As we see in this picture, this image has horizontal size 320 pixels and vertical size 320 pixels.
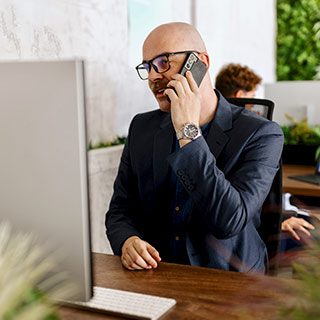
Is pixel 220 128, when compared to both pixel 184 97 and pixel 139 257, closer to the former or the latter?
pixel 184 97

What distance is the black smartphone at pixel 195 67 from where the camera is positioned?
169 centimetres

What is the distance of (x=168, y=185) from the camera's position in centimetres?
177

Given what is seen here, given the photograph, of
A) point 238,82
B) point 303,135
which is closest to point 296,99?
point 303,135

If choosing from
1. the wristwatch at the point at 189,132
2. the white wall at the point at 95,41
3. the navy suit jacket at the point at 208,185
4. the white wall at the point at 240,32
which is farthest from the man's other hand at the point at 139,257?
the white wall at the point at 240,32

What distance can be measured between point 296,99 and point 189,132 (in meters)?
2.32

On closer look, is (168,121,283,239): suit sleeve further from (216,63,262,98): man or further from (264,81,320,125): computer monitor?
(264,81,320,125): computer monitor

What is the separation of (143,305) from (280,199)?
939mm

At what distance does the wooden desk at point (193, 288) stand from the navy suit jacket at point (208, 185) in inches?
8.2

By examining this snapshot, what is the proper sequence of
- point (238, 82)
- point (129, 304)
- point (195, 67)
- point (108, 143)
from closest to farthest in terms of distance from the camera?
point (129, 304), point (195, 67), point (108, 143), point (238, 82)

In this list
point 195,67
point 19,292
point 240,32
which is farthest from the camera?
point 240,32

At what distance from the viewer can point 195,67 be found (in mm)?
1698

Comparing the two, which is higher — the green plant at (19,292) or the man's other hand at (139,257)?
the green plant at (19,292)

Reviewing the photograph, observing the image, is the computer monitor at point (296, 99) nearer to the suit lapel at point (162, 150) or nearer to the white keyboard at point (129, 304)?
the suit lapel at point (162, 150)

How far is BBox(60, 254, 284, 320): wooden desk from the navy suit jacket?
0.68 feet
